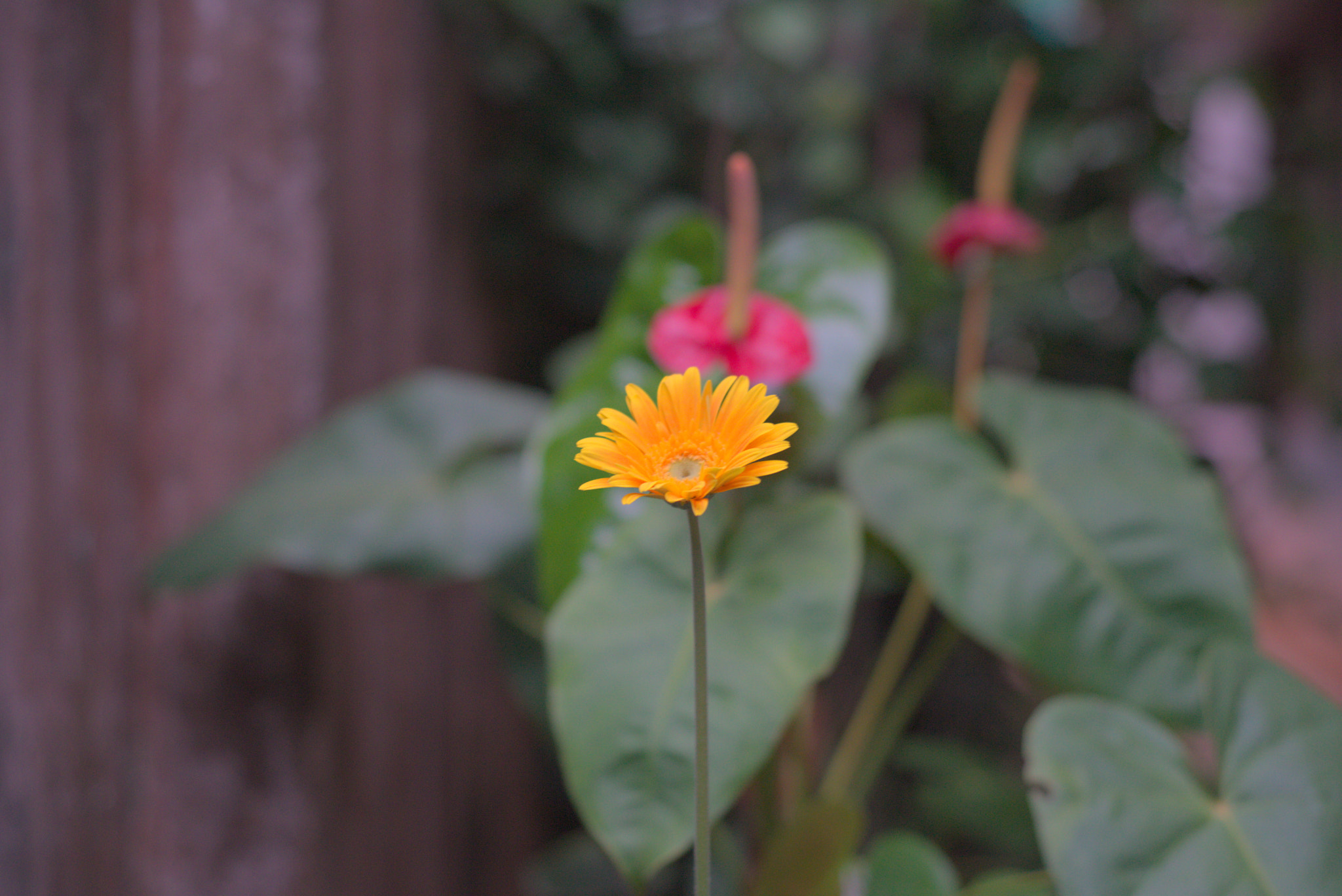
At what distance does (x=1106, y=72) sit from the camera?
1.13 meters

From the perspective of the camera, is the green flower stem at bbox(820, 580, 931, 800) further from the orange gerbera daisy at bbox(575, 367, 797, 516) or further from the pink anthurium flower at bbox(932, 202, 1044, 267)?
the orange gerbera daisy at bbox(575, 367, 797, 516)

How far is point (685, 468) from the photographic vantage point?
238mm

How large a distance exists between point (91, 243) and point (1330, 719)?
841mm

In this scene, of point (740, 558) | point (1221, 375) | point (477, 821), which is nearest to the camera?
point (740, 558)

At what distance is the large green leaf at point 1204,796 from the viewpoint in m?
0.34

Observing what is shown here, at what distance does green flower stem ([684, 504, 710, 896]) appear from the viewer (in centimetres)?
22

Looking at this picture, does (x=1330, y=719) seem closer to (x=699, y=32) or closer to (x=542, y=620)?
(x=542, y=620)

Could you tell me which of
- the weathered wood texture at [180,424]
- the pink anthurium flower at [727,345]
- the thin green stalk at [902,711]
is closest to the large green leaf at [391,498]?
the weathered wood texture at [180,424]

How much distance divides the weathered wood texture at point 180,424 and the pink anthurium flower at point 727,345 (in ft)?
1.30

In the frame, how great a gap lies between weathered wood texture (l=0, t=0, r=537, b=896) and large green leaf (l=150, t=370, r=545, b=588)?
88 millimetres

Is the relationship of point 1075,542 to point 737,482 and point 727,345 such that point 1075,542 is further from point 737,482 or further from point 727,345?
point 737,482

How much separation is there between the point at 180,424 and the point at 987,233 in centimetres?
68

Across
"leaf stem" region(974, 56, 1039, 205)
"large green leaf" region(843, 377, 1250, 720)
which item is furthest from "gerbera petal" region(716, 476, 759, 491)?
"leaf stem" region(974, 56, 1039, 205)

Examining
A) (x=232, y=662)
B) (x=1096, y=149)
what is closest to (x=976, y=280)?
(x=1096, y=149)
